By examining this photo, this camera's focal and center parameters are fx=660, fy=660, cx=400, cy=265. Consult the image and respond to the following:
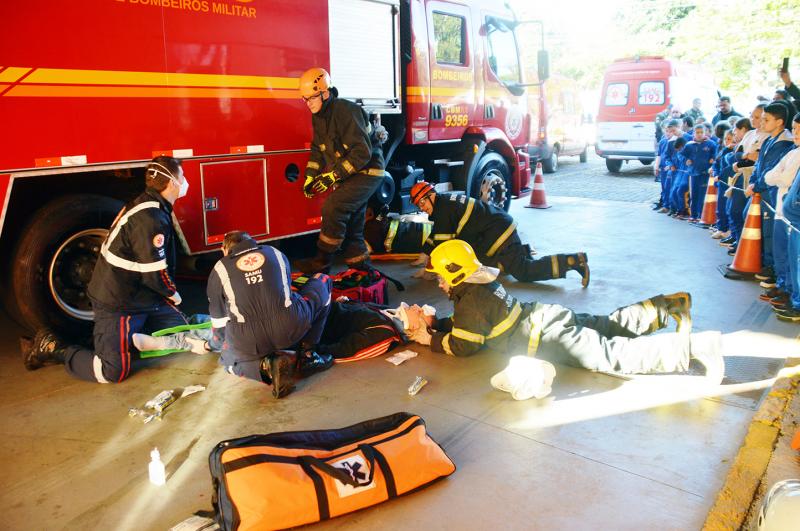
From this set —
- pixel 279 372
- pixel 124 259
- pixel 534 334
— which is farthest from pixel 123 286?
pixel 534 334

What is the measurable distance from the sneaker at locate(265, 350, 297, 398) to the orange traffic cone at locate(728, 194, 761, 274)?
5.07 meters

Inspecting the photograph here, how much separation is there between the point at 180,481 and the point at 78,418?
42.5 inches

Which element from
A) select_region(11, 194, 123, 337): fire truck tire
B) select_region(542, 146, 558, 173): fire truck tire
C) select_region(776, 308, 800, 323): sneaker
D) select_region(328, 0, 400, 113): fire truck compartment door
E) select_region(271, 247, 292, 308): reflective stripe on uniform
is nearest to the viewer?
select_region(271, 247, 292, 308): reflective stripe on uniform

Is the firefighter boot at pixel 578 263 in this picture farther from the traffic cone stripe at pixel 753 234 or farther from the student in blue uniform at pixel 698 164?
the student in blue uniform at pixel 698 164

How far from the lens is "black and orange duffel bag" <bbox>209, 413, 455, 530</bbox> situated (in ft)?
9.00

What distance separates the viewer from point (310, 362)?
4.46 m

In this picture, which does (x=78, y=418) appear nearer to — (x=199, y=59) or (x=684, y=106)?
(x=199, y=59)

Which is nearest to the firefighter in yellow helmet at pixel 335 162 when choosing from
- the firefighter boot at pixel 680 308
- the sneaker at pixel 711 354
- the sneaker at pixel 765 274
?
the firefighter boot at pixel 680 308

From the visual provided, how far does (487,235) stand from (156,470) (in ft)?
13.5

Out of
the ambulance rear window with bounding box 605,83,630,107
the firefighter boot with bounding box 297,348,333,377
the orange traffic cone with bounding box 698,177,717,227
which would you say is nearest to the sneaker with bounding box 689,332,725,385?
the firefighter boot with bounding box 297,348,333,377

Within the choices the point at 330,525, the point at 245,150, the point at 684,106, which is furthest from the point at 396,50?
the point at 684,106

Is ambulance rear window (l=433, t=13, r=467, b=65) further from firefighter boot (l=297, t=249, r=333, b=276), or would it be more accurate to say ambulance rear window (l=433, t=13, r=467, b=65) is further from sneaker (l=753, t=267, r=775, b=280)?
sneaker (l=753, t=267, r=775, b=280)

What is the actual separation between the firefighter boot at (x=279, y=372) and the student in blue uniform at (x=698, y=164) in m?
8.14

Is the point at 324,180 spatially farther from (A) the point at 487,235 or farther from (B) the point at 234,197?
(A) the point at 487,235
